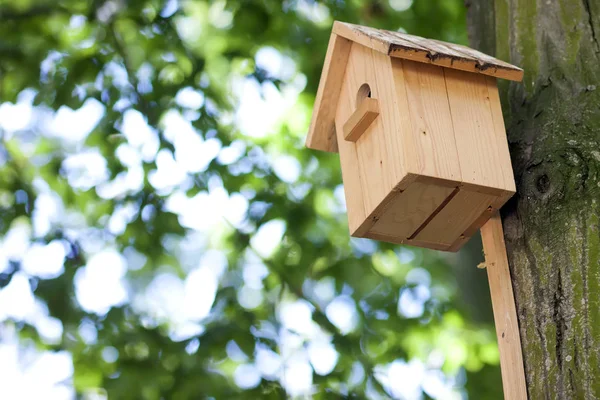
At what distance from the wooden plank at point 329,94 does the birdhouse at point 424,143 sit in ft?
0.36

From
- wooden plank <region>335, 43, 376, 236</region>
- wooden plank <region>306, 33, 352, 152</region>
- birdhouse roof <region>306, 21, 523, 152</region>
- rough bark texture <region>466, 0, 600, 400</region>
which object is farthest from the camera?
wooden plank <region>306, 33, 352, 152</region>

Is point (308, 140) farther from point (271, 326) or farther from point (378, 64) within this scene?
point (271, 326)

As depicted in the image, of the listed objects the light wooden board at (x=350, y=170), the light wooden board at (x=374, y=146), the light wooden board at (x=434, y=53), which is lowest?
the light wooden board at (x=350, y=170)

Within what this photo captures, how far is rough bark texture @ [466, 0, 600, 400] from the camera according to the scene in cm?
181

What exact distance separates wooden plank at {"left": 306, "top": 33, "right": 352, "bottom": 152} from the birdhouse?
0.36 ft

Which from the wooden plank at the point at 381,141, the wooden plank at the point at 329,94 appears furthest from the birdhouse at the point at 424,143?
the wooden plank at the point at 329,94

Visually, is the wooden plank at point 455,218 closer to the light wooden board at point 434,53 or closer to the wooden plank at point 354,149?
the wooden plank at point 354,149

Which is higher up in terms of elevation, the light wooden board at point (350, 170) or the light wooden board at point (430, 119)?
the light wooden board at point (430, 119)

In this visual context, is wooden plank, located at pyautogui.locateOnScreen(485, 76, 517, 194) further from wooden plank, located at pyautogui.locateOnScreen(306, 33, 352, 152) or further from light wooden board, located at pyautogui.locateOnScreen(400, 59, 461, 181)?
wooden plank, located at pyautogui.locateOnScreen(306, 33, 352, 152)

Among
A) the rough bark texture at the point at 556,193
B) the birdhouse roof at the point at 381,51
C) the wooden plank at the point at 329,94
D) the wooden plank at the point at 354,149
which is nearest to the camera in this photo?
the rough bark texture at the point at 556,193

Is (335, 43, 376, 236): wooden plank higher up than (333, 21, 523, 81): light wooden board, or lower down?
lower down

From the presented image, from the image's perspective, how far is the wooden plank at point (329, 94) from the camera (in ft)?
7.98

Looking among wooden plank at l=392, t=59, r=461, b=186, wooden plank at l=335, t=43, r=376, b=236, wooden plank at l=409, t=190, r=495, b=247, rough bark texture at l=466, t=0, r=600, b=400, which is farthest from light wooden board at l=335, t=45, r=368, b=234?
rough bark texture at l=466, t=0, r=600, b=400

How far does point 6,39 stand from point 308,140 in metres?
2.43
